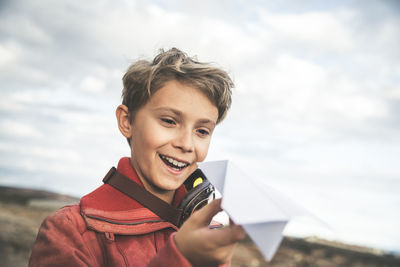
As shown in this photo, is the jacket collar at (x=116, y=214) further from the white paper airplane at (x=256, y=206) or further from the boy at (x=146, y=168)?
the white paper airplane at (x=256, y=206)

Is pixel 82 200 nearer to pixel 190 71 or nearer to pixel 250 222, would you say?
pixel 190 71

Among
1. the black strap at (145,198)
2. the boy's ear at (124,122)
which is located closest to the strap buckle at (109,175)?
the black strap at (145,198)

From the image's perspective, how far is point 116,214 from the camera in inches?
71.5

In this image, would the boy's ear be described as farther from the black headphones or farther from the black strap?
the black headphones

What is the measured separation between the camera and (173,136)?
1.92 m

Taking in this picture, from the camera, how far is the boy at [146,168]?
5.72ft

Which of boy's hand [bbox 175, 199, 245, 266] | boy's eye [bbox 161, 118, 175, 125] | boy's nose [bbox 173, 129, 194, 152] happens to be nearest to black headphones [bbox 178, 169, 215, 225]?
boy's nose [bbox 173, 129, 194, 152]

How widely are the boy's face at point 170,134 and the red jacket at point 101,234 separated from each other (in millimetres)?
210

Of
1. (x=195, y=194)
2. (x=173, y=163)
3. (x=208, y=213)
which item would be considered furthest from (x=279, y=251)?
(x=208, y=213)

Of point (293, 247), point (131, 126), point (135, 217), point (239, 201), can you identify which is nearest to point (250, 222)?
point (239, 201)

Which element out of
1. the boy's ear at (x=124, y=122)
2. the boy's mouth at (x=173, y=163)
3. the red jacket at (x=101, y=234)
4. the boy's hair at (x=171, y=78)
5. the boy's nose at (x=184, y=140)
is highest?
the boy's hair at (x=171, y=78)

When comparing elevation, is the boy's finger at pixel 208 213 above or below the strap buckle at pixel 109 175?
below

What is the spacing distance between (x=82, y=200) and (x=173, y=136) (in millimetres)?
603

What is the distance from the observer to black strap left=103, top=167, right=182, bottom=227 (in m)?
1.91
